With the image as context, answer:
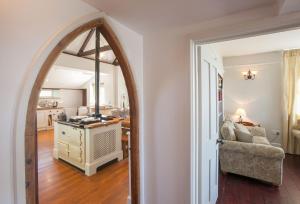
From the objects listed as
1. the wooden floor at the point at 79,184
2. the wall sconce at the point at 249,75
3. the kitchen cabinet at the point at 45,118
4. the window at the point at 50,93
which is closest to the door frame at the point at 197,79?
the wooden floor at the point at 79,184

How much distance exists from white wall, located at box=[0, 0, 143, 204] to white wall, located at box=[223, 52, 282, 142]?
14.7 feet

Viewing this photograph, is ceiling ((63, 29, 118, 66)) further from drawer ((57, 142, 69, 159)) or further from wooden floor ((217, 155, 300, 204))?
wooden floor ((217, 155, 300, 204))

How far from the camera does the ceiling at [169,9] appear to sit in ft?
3.85

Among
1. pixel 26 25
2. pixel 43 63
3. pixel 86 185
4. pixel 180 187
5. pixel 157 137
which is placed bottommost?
pixel 86 185

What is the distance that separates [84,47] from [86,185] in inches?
149

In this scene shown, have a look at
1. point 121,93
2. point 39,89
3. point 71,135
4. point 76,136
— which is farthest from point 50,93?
point 39,89

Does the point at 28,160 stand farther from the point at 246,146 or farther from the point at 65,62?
the point at 65,62

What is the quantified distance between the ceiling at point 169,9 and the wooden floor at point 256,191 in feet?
7.63

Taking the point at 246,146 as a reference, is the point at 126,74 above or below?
above

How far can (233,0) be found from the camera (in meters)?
1.14

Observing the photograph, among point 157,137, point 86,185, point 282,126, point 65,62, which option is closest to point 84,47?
point 65,62

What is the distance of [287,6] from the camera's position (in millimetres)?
1079

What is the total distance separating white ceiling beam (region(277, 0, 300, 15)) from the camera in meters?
1.03

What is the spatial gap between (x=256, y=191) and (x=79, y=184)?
8.91ft
